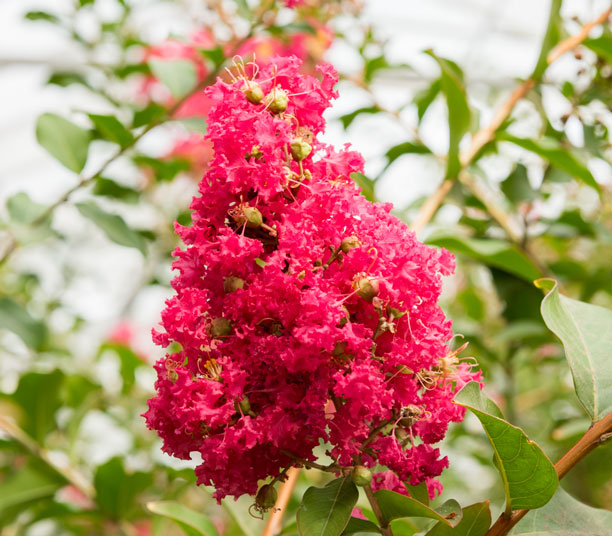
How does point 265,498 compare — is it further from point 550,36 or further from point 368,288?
point 550,36

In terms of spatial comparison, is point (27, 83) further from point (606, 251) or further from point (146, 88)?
point (606, 251)

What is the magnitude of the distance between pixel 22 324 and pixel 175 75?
529 mm

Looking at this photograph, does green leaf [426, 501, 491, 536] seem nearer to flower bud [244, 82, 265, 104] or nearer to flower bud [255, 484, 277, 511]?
flower bud [255, 484, 277, 511]

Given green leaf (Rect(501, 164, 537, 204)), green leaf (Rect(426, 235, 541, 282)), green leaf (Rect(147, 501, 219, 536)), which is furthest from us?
green leaf (Rect(501, 164, 537, 204))

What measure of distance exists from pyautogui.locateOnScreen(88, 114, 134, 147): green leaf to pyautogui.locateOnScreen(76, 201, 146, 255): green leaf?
0.12 metres

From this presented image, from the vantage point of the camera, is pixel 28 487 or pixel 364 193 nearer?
pixel 364 193

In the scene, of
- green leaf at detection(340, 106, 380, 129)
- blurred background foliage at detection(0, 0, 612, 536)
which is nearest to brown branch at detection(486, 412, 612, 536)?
blurred background foliage at detection(0, 0, 612, 536)

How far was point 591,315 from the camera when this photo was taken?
0.69 meters

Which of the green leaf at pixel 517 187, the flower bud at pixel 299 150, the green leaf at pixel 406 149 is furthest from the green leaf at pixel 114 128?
the green leaf at pixel 517 187

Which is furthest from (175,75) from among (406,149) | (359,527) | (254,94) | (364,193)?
(359,527)

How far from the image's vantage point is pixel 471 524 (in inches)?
22.0

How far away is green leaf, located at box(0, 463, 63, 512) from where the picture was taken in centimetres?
122

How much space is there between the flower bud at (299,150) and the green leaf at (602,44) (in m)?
0.75

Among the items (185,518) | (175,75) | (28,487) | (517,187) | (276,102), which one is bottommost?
(28,487)
